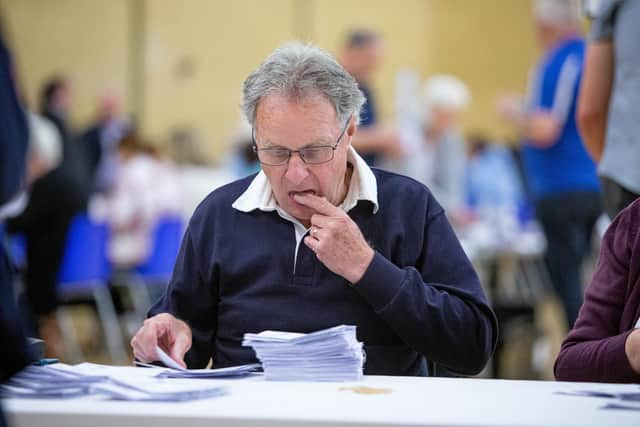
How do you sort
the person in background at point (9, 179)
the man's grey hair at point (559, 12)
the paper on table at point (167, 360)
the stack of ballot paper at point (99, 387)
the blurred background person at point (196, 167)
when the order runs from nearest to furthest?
the person in background at point (9, 179) < the stack of ballot paper at point (99, 387) < the paper on table at point (167, 360) < the man's grey hair at point (559, 12) < the blurred background person at point (196, 167)

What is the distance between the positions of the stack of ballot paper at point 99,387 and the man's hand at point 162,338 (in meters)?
0.26

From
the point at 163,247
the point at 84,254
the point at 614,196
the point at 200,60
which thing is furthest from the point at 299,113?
the point at 200,60

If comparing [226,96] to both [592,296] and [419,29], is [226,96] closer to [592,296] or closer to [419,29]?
[419,29]

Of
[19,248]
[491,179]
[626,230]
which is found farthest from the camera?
[491,179]

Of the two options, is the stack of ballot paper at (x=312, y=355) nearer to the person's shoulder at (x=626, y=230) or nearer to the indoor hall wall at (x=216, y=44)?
the person's shoulder at (x=626, y=230)

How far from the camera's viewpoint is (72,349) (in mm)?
6641

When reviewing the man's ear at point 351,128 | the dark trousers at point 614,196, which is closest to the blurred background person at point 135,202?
the dark trousers at point 614,196

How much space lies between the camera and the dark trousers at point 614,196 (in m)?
2.82

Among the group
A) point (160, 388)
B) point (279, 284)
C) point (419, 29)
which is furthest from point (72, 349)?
point (419, 29)

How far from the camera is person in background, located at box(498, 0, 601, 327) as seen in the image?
457 cm

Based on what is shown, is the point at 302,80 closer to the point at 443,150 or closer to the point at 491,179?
the point at 443,150

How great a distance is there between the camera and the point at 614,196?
2881 millimetres

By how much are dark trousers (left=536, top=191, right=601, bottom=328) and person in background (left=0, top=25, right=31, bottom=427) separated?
2931 mm

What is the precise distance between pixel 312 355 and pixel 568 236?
297cm
